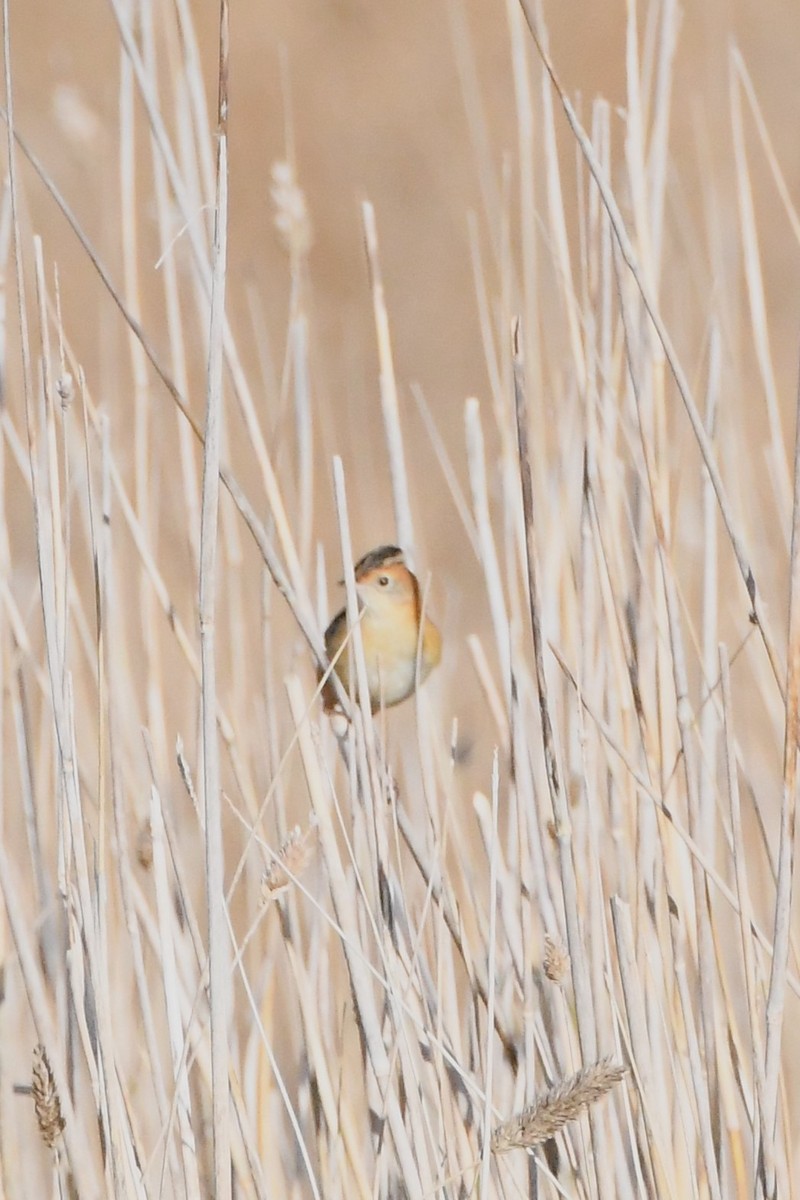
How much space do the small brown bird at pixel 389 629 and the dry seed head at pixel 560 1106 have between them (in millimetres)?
589

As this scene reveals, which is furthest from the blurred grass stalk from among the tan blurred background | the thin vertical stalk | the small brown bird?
the tan blurred background

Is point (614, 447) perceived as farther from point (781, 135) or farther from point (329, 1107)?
point (781, 135)

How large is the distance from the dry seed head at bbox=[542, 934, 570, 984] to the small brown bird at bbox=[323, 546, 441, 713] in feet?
1.70

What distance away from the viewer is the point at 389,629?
1279 millimetres

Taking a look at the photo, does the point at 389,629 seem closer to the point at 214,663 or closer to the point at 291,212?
the point at 291,212

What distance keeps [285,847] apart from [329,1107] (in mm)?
178

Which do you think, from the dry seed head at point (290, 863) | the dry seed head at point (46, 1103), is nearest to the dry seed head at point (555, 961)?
the dry seed head at point (290, 863)

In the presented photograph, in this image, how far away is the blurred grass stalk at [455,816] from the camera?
0.69 m

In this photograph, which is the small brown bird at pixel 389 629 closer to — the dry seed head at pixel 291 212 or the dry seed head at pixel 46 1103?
the dry seed head at pixel 291 212

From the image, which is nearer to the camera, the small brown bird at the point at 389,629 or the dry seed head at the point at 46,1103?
the dry seed head at the point at 46,1103

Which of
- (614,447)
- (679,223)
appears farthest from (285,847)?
(679,223)

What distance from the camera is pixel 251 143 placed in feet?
15.3

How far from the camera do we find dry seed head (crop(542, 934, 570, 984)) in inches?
27.9

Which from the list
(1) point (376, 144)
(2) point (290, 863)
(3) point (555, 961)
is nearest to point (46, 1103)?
(2) point (290, 863)
